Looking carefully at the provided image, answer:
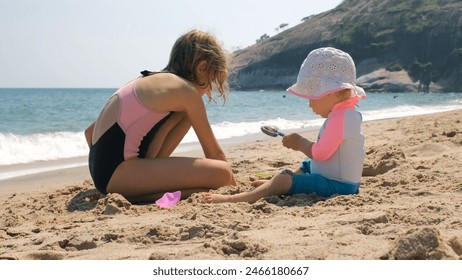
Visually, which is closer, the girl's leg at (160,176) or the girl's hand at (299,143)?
the girl's hand at (299,143)

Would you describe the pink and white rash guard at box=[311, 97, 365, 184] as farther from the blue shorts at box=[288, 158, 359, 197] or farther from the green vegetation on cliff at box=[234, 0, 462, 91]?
the green vegetation on cliff at box=[234, 0, 462, 91]

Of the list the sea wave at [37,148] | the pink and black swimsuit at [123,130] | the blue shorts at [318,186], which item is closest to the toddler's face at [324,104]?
the blue shorts at [318,186]

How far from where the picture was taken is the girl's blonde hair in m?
3.72

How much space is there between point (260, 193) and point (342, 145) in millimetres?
553

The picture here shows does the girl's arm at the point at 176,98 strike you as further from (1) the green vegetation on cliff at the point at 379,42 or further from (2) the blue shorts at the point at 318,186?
(1) the green vegetation on cliff at the point at 379,42

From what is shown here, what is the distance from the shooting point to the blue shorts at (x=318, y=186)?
133 inches

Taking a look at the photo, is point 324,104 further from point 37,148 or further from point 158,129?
point 37,148

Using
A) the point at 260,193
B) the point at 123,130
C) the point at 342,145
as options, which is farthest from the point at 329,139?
the point at 123,130

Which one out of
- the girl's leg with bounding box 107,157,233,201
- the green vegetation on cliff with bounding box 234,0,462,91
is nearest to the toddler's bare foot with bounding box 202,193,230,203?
the girl's leg with bounding box 107,157,233,201

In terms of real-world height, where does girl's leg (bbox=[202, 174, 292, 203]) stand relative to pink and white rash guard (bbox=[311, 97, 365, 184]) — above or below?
below

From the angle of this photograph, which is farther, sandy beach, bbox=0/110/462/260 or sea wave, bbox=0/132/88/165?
sea wave, bbox=0/132/88/165

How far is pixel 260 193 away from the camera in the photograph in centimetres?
332
